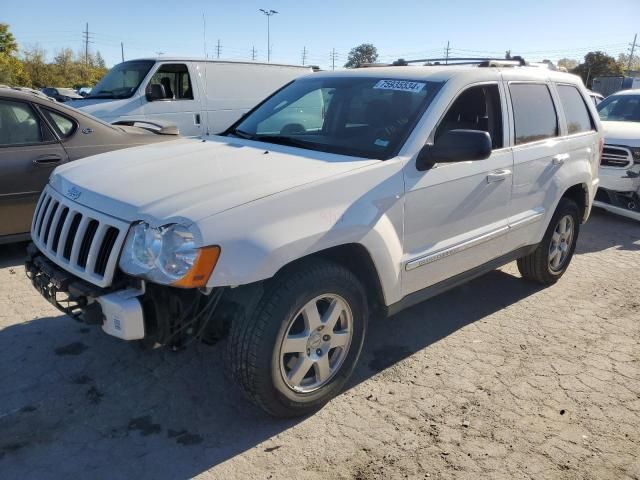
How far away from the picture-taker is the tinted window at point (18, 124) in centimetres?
502

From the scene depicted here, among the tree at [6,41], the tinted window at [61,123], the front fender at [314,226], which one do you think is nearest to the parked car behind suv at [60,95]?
the tinted window at [61,123]

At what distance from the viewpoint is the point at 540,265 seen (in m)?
4.85

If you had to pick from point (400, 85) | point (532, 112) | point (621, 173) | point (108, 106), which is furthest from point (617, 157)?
point (108, 106)

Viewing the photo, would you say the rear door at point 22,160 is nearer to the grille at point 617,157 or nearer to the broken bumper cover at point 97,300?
the broken bumper cover at point 97,300

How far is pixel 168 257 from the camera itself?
2.50m

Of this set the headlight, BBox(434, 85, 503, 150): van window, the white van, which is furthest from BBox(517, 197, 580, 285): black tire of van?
the white van

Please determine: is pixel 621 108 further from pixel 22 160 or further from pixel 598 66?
pixel 598 66

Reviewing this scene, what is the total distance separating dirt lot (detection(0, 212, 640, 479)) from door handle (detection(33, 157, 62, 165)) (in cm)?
132

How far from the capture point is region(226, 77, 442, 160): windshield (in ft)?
11.1

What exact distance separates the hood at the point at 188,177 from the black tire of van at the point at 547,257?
235cm

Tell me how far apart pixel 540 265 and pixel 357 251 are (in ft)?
8.24

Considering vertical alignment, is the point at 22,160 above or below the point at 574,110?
below

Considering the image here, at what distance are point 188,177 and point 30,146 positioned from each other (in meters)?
2.97

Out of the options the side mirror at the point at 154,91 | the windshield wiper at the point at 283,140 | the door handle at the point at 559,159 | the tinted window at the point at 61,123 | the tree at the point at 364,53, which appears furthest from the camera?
the tree at the point at 364,53
